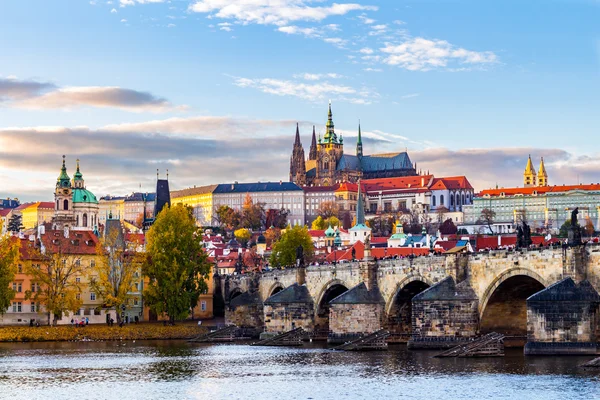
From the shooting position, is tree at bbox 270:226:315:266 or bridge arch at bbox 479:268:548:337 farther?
tree at bbox 270:226:315:266

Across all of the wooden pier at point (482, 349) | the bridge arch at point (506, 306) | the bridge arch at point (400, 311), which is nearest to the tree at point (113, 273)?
the bridge arch at point (400, 311)

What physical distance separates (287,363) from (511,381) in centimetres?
1559

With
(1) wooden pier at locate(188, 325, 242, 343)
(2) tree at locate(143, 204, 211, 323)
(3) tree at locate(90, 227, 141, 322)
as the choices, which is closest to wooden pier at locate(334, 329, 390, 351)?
(1) wooden pier at locate(188, 325, 242, 343)

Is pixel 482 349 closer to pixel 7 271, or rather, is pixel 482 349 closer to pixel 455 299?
pixel 455 299

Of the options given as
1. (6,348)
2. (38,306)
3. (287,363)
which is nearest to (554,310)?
(287,363)

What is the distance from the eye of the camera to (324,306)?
257ft

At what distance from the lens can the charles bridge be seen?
50.2 m

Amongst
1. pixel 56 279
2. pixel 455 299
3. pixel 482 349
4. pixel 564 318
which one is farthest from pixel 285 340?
pixel 564 318

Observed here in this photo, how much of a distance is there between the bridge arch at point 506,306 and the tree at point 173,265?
101 ft

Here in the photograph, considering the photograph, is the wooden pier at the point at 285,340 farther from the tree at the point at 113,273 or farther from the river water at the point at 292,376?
the tree at the point at 113,273

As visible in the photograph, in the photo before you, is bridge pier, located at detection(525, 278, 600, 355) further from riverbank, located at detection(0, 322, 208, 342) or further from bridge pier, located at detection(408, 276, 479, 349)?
riverbank, located at detection(0, 322, 208, 342)

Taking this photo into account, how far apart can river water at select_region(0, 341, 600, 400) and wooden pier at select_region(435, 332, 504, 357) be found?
35.3 inches

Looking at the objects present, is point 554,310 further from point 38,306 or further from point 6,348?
point 38,306

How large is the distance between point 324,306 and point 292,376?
26490 mm
